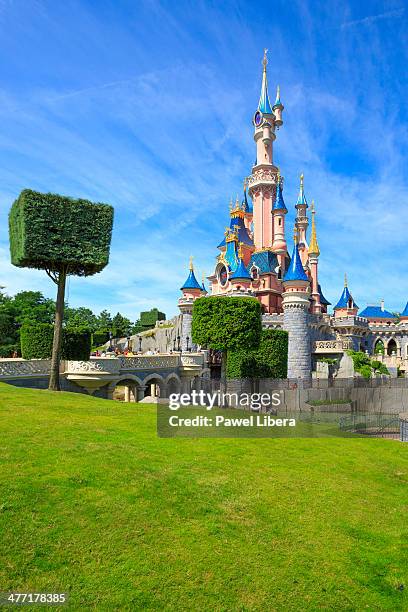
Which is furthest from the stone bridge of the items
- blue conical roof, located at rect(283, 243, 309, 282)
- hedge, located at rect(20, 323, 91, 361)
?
blue conical roof, located at rect(283, 243, 309, 282)

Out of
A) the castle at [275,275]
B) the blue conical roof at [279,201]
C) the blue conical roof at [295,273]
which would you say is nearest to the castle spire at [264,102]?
the castle at [275,275]

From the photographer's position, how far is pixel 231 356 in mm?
34781

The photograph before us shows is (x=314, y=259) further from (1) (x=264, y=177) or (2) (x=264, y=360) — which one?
(2) (x=264, y=360)

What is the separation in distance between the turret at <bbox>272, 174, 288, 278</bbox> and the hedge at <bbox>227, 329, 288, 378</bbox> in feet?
70.8

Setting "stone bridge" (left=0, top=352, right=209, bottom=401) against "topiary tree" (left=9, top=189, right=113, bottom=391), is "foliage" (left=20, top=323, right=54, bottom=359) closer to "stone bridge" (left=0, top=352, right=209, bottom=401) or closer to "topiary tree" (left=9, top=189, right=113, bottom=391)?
"stone bridge" (left=0, top=352, right=209, bottom=401)

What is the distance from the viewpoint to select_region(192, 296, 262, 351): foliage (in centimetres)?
2855

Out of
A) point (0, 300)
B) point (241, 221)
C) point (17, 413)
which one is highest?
point (241, 221)

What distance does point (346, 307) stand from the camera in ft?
183

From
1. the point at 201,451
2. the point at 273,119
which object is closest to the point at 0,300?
the point at 273,119

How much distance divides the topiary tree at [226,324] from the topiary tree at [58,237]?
8.15 m

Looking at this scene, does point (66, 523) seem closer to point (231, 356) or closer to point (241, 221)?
point (231, 356)

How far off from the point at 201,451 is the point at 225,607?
6.36 m

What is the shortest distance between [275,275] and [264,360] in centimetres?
2009

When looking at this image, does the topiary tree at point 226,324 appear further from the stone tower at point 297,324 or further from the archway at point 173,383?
the stone tower at point 297,324
